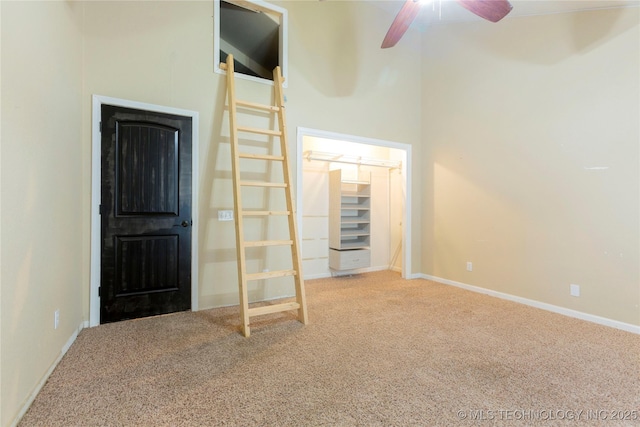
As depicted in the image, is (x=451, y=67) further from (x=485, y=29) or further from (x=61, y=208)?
(x=61, y=208)

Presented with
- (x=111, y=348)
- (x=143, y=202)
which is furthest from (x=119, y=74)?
(x=111, y=348)

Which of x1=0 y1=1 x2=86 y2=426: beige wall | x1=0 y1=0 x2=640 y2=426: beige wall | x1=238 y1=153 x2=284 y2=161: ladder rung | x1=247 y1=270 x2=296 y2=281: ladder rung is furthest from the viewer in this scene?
x1=238 y1=153 x2=284 y2=161: ladder rung

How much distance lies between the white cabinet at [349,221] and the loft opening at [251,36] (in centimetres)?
181

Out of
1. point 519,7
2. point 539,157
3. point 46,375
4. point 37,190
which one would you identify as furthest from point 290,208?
point 519,7

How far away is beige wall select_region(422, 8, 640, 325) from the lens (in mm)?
2699

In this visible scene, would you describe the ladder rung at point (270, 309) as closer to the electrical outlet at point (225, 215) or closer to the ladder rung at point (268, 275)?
the ladder rung at point (268, 275)

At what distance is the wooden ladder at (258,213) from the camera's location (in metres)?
2.56

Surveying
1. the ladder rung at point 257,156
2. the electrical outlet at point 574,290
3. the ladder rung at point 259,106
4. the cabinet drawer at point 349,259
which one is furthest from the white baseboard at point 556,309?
the ladder rung at point 259,106

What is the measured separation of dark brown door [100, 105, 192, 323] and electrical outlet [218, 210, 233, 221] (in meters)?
0.30

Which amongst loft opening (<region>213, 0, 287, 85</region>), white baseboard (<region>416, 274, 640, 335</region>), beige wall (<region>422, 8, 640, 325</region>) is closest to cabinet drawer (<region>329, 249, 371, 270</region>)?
beige wall (<region>422, 8, 640, 325</region>)

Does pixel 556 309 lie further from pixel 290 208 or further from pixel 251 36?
pixel 251 36

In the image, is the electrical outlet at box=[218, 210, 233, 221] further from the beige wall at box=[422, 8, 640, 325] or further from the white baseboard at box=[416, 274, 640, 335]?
the white baseboard at box=[416, 274, 640, 335]

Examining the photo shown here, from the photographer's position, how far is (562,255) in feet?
10.0

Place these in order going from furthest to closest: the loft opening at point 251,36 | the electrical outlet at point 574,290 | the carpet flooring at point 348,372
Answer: the loft opening at point 251,36 < the electrical outlet at point 574,290 < the carpet flooring at point 348,372
